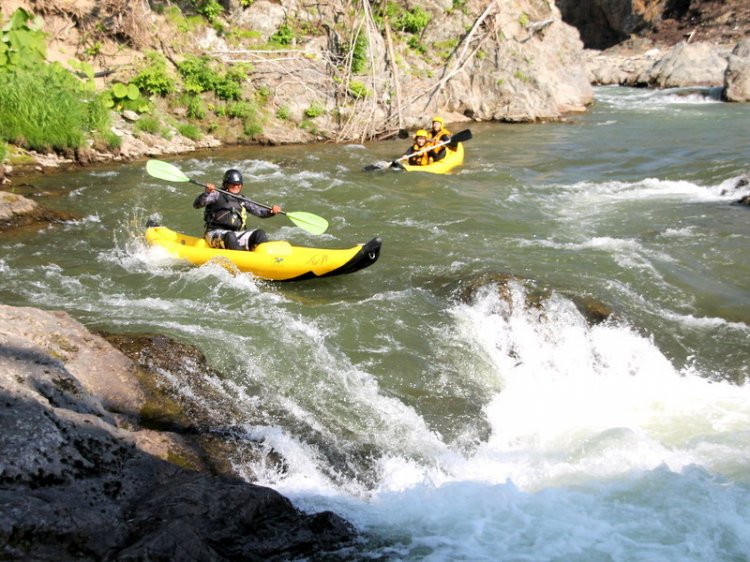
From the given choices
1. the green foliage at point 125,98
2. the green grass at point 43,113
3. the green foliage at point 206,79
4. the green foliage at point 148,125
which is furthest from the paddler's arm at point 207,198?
the green foliage at point 206,79

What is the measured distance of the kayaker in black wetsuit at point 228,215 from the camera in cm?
664

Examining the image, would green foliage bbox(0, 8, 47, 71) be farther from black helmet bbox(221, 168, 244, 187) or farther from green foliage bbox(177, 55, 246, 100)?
black helmet bbox(221, 168, 244, 187)

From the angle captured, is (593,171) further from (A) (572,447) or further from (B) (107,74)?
(B) (107,74)

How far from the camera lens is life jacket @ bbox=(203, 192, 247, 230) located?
22.2 ft

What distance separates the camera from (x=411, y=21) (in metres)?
15.4

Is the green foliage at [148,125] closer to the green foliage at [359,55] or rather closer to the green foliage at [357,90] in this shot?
the green foliage at [357,90]

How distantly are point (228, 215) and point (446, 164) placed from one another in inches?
195

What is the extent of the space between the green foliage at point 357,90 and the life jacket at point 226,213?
295 inches

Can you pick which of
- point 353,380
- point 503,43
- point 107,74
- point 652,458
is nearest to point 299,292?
point 353,380

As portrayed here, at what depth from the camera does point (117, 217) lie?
8.21 m

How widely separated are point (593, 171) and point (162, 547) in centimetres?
981

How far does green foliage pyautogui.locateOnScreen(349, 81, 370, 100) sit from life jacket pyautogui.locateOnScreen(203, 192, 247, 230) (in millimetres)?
7497

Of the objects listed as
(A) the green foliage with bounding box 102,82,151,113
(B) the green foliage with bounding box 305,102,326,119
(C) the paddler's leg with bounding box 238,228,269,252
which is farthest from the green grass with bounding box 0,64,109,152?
(C) the paddler's leg with bounding box 238,228,269,252

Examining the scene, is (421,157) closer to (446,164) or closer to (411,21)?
(446,164)
